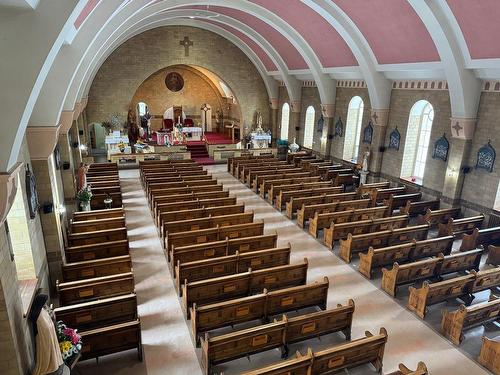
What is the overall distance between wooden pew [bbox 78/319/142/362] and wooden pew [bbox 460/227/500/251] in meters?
8.17


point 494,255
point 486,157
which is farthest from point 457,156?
point 494,255

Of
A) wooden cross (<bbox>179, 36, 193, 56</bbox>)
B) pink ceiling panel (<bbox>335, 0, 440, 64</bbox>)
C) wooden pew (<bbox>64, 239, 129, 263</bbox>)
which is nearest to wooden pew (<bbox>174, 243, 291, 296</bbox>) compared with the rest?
wooden pew (<bbox>64, 239, 129, 263</bbox>)

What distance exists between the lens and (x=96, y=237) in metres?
8.23

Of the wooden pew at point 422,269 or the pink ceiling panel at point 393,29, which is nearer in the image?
the wooden pew at point 422,269

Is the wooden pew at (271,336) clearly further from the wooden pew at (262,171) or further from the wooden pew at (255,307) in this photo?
the wooden pew at (262,171)

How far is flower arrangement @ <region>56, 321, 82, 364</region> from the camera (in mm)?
4531

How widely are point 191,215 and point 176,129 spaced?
11971 millimetres

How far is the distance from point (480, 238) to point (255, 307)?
6.70 metres

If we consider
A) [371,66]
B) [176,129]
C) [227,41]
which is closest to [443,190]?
[371,66]

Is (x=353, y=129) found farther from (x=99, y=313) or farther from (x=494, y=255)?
(x=99, y=313)

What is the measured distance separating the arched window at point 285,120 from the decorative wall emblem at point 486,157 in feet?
44.5

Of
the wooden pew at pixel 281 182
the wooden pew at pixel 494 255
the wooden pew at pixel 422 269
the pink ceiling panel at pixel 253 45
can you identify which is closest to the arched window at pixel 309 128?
the pink ceiling panel at pixel 253 45

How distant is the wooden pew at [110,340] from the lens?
5.05 m

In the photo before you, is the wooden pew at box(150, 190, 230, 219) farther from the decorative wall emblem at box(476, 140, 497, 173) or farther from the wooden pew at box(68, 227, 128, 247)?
the decorative wall emblem at box(476, 140, 497, 173)
